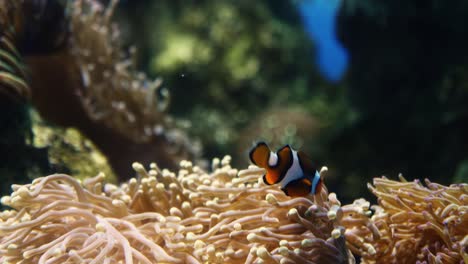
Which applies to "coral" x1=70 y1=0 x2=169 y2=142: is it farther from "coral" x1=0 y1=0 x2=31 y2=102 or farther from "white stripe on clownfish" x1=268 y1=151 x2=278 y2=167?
"white stripe on clownfish" x1=268 y1=151 x2=278 y2=167

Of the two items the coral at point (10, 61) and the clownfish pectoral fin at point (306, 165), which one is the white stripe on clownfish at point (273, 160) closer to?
the clownfish pectoral fin at point (306, 165)

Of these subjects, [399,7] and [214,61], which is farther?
[214,61]

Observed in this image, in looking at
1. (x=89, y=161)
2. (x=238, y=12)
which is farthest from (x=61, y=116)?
(x=238, y=12)

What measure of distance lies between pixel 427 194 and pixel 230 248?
3.42 feet

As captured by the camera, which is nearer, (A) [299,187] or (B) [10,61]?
(A) [299,187]

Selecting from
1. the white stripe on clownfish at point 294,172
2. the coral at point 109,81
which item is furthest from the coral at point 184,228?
the coral at point 109,81

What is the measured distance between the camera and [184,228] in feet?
6.42

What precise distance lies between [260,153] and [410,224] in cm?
100

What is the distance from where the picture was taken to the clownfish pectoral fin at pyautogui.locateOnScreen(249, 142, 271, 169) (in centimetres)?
171

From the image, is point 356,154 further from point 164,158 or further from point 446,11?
point 164,158

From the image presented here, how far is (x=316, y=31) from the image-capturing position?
10.1m

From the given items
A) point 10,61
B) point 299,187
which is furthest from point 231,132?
point 299,187

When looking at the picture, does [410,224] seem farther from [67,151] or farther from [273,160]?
[67,151]

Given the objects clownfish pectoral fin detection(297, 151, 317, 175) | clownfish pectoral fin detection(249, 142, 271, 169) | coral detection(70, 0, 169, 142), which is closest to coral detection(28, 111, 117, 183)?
coral detection(70, 0, 169, 142)
